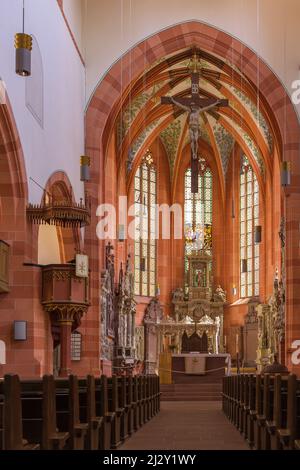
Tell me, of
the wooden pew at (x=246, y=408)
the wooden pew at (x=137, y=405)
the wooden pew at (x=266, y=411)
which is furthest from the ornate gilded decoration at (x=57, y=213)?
the wooden pew at (x=266, y=411)

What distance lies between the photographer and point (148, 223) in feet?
113

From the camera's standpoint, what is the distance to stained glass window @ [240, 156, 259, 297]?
33.6 meters

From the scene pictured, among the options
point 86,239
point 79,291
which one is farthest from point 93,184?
point 79,291

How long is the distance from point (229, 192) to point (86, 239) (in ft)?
48.3

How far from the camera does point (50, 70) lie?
1766cm

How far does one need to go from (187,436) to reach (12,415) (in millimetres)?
6403

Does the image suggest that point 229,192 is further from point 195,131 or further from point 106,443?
point 106,443

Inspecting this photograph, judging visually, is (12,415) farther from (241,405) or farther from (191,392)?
(191,392)

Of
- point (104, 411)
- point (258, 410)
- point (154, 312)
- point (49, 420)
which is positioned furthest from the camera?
point (154, 312)

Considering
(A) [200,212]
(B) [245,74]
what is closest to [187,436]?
(B) [245,74]

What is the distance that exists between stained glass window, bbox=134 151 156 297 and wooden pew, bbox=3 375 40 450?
94.7 ft

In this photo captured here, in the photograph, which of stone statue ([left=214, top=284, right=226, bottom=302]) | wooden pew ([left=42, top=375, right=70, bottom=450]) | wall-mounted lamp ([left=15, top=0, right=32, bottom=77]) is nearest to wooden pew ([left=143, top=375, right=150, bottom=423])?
wall-mounted lamp ([left=15, top=0, right=32, bottom=77])

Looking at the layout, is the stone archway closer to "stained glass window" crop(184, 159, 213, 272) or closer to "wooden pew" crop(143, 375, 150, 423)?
"wooden pew" crop(143, 375, 150, 423)

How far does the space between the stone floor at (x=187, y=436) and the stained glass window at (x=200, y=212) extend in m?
21.7
